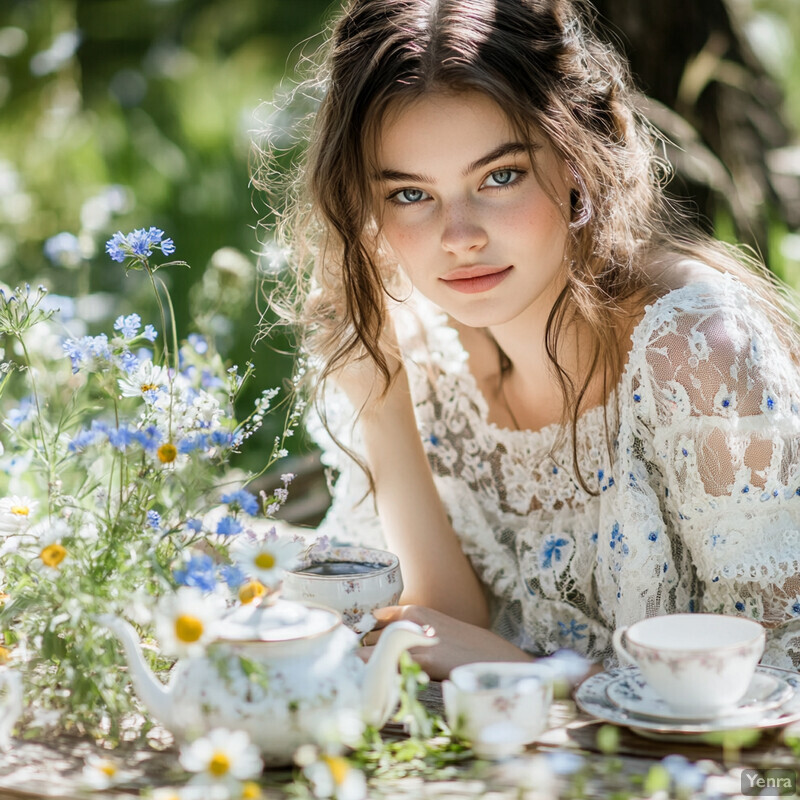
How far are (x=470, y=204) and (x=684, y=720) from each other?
0.86 m

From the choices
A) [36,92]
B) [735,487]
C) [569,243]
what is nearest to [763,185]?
[569,243]

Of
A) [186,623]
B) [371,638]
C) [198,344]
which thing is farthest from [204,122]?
[186,623]

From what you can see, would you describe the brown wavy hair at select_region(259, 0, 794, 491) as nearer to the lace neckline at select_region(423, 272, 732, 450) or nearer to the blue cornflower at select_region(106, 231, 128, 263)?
the lace neckline at select_region(423, 272, 732, 450)

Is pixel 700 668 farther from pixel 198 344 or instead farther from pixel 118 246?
pixel 198 344

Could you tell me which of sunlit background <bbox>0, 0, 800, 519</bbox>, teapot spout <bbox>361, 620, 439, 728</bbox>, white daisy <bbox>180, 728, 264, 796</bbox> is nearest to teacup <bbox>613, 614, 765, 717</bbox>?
teapot spout <bbox>361, 620, 439, 728</bbox>

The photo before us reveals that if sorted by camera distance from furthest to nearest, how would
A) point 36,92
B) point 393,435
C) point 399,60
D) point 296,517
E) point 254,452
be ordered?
point 36,92, point 254,452, point 296,517, point 393,435, point 399,60

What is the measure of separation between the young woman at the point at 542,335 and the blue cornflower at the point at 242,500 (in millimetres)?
382

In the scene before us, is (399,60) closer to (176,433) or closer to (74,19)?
(176,433)

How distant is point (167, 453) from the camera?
1.35 m

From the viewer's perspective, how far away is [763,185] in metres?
3.25

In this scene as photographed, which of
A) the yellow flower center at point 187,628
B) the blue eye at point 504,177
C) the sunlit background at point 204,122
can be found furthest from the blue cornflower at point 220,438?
the sunlit background at point 204,122

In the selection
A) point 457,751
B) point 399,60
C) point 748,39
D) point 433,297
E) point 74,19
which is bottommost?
point 457,751

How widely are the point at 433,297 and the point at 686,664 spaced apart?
33.5 inches

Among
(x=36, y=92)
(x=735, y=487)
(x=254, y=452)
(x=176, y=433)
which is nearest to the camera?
(x=176, y=433)
